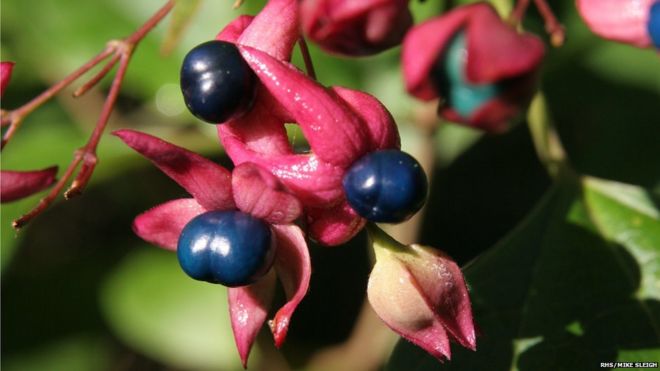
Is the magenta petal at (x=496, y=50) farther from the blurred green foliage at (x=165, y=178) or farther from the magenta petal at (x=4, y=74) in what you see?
the blurred green foliage at (x=165, y=178)

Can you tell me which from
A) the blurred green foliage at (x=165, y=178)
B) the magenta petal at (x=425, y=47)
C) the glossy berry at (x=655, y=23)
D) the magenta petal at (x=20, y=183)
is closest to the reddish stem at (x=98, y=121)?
the magenta petal at (x=20, y=183)

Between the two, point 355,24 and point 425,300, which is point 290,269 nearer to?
point 425,300

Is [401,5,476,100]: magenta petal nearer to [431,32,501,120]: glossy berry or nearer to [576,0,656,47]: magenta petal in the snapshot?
[431,32,501,120]: glossy berry

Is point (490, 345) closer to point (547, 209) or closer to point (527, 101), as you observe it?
point (547, 209)

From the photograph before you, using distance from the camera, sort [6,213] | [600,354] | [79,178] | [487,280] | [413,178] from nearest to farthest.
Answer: [413,178]
[79,178]
[600,354]
[487,280]
[6,213]

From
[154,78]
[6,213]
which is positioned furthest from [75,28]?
[6,213]

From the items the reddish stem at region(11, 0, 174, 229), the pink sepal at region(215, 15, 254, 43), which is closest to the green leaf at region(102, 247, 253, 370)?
the reddish stem at region(11, 0, 174, 229)

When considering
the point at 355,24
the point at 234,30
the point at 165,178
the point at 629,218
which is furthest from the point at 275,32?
the point at 165,178
